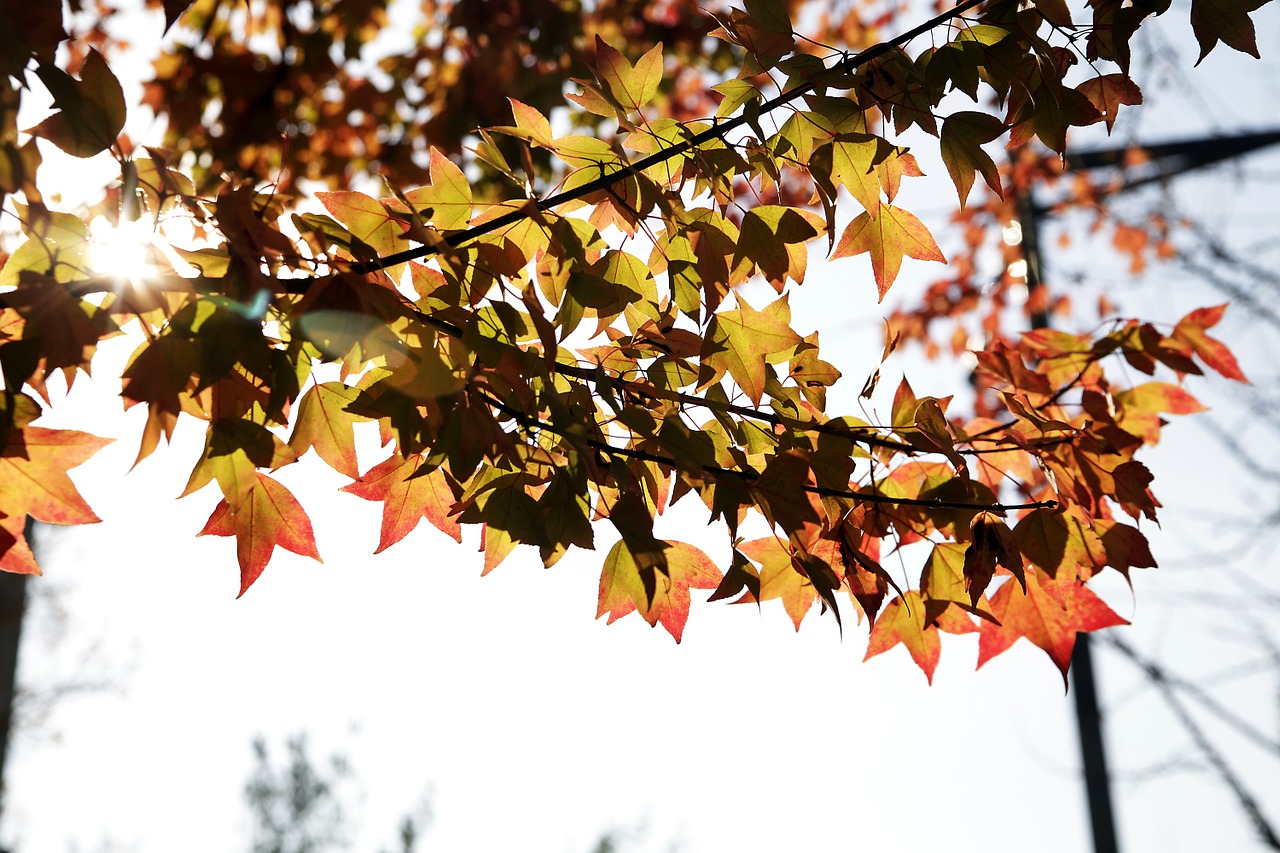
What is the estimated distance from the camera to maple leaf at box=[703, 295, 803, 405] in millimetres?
1234

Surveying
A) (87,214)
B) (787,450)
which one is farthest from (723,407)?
(87,214)

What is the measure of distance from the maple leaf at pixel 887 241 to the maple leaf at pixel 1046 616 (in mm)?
493

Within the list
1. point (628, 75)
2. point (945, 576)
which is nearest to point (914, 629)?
point (945, 576)

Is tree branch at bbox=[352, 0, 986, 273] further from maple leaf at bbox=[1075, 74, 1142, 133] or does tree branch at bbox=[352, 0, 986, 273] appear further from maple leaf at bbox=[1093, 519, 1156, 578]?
maple leaf at bbox=[1093, 519, 1156, 578]

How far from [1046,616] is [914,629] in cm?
21

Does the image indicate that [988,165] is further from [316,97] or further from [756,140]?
[316,97]

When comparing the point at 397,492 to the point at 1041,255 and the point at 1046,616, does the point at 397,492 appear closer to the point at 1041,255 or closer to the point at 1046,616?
the point at 1046,616

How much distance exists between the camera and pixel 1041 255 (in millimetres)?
5668

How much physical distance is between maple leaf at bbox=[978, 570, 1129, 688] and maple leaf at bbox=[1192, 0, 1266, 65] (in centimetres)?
72

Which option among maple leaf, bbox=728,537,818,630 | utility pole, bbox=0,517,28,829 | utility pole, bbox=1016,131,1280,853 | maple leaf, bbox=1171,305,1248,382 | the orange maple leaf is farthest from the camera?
utility pole, bbox=1016,131,1280,853

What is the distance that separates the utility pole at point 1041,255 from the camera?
4.52m

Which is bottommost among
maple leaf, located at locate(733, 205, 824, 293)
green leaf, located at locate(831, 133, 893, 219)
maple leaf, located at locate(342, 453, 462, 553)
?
maple leaf, located at locate(342, 453, 462, 553)

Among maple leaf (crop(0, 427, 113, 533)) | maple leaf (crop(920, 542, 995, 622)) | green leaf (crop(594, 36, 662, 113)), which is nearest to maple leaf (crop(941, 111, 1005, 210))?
green leaf (crop(594, 36, 662, 113))

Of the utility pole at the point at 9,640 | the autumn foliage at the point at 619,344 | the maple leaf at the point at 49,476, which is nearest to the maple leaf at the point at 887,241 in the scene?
the autumn foliage at the point at 619,344
